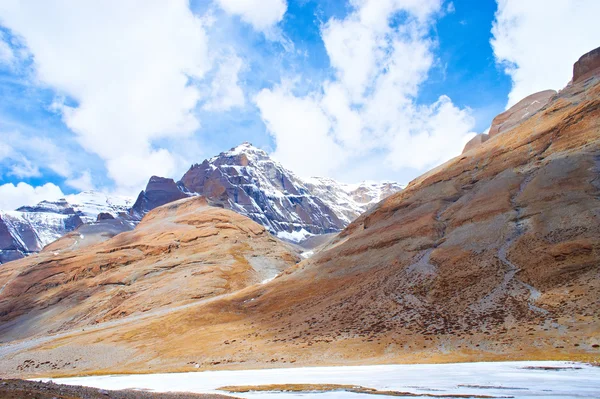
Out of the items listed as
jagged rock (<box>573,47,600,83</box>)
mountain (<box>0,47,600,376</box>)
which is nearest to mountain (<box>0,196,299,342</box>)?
mountain (<box>0,47,600,376</box>)

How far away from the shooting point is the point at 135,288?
297 feet

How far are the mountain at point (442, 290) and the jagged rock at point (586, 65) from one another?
26.1 meters

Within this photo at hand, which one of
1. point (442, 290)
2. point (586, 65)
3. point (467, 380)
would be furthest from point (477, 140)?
point (467, 380)

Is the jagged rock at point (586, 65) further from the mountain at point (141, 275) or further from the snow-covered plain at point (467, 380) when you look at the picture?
the snow-covered plain at point (467, 380)

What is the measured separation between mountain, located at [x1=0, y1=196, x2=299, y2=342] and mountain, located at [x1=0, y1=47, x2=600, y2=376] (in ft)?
36.7

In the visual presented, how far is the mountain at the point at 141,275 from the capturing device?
8319 centimetres

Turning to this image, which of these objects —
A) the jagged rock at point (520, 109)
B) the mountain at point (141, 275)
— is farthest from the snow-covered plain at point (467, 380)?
the jagged rock at point (520, 109)

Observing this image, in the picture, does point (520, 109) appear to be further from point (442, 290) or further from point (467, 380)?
point (467, 380)

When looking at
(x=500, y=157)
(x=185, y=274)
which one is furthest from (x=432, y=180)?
(x=185, y=274)

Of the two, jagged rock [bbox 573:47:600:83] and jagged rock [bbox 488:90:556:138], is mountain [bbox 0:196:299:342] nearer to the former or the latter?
jagged rock [bbox 488:90:556:138]

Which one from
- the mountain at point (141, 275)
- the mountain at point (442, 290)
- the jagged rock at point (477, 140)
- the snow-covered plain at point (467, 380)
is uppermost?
the jagged rock at point (477, 140)

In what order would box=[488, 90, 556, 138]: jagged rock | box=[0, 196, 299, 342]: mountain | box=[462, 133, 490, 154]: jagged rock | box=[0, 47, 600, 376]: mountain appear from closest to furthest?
box=[0, 47, 600, 376]: mountain → box=[0, 196, 299, 342]: mountain → box=[488, 90, 556, 138]: jagged rock → box=[462, 133, 490, 154]: jagged rock

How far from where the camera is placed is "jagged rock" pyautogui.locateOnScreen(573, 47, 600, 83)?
99.7m

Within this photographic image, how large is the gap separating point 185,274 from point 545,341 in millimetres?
78861
